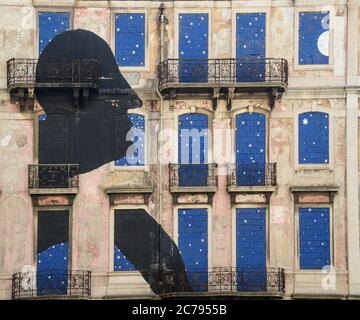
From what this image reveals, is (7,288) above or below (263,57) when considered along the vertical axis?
below

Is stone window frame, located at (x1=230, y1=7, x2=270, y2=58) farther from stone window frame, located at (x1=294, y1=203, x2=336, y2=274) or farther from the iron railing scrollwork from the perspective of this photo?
stone window frame, located at (x1=294, y1=203, x2=336, y2=274)

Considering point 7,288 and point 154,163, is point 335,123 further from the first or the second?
point 7,288

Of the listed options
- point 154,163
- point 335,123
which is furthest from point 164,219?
point 335,123

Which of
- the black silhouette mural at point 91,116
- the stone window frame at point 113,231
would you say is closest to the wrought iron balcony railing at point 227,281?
the black silhouette mural at point 91,116

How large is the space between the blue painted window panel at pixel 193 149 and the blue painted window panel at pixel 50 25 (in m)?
3.78

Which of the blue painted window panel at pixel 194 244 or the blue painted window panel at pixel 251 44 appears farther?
the blue painted window panel at pixel 251 44

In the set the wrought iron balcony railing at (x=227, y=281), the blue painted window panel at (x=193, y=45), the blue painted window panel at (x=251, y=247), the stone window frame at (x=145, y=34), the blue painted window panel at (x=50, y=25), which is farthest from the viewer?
the blue painted window panel at (x=50, y=25)

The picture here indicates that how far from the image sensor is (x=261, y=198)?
5700cm

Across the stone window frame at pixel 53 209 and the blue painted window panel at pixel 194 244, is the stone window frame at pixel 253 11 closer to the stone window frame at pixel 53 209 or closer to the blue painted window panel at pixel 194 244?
the blue painted window panel at pixel 194 244

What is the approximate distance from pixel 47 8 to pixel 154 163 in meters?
4.80

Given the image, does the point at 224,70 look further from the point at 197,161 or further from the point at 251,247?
the point at 251,247

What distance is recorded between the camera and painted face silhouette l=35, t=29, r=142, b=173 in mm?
57250

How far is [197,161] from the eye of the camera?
57.2 meters

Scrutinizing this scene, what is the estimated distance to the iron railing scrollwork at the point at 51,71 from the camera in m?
57.2
